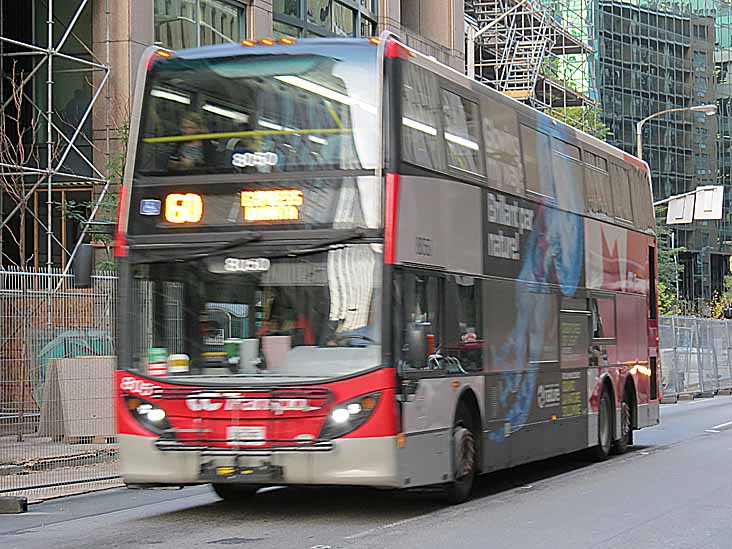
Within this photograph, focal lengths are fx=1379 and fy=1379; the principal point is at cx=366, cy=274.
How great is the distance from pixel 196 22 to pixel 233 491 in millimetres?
18389

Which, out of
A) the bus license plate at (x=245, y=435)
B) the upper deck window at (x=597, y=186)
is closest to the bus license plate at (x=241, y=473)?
the bus license plate at (x=245, y=435)

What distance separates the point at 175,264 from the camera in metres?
12.5

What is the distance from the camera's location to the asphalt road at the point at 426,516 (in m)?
11.1

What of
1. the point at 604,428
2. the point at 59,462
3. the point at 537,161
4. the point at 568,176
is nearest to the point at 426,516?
the point at 537,161

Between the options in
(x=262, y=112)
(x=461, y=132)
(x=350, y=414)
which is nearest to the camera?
(x=350, y=414)

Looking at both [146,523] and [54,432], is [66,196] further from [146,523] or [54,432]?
[146,523]

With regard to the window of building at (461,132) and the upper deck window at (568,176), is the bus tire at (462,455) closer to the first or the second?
the window of building at (461,132)

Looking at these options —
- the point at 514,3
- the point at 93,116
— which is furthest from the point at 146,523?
the point at 514,3

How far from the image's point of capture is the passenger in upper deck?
12.5 metres

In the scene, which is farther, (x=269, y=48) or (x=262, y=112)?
(x=269, y=48)

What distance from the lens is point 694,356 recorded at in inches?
1559

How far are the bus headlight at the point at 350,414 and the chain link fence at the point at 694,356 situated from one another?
25848 millimetres

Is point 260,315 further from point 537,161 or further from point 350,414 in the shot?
point 537,161

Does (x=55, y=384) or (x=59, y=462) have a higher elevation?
(x=55, y=384)
